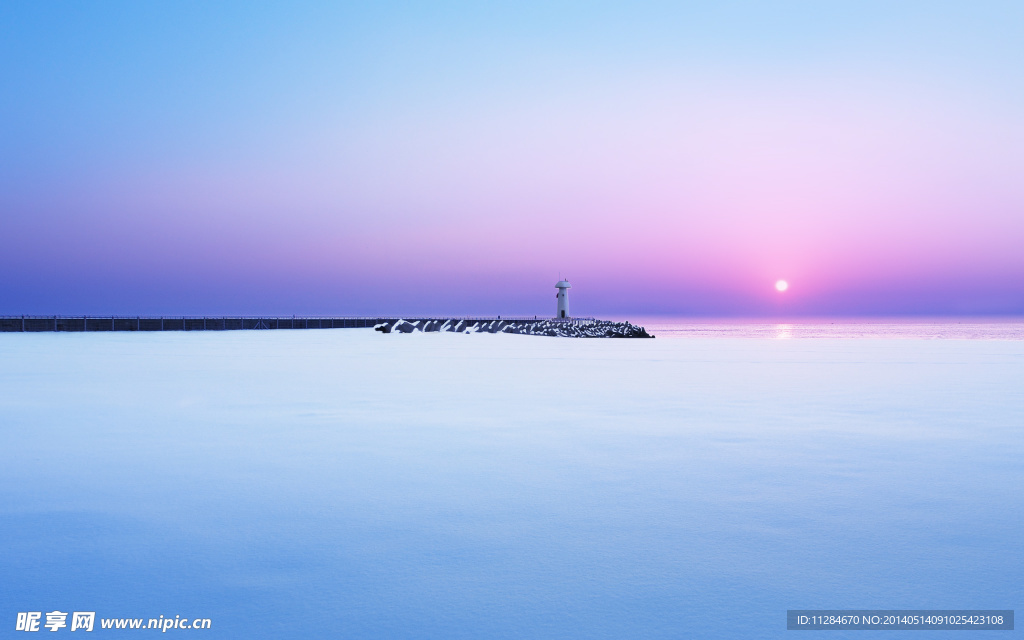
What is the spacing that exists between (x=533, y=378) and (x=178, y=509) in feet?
30.8

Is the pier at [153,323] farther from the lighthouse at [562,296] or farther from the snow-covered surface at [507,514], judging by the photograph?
the snow-covered surface at [507,514]

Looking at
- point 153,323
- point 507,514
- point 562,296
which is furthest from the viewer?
point 562,296

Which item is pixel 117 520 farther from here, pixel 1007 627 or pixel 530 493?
pixel 1007 627

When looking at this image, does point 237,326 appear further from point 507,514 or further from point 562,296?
point 507,514

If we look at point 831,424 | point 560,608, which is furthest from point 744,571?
point 831,424

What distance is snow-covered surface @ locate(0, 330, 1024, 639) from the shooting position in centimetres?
299

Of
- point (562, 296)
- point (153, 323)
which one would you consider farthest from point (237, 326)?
point (562, 296)

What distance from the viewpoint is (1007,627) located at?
2.82 metres

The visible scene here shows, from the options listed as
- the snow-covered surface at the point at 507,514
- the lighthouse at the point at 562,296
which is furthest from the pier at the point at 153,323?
the snow-covered surface at the point at 507,514

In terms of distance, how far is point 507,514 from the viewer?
167 inches

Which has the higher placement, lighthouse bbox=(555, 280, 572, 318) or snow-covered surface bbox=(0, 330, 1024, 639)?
lighthouse bbox=(555, 280, 572, 318)

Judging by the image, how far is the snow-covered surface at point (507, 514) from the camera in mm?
2988

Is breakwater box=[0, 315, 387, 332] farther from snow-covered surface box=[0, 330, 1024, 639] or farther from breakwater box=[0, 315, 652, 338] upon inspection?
snow-covered surface box=[0, 330, 1024, 639]

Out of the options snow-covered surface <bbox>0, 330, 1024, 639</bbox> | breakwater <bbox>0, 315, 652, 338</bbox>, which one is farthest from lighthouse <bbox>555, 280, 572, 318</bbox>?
snow-covered surface <bbox>0, 330, 1024, 639</bbox>
